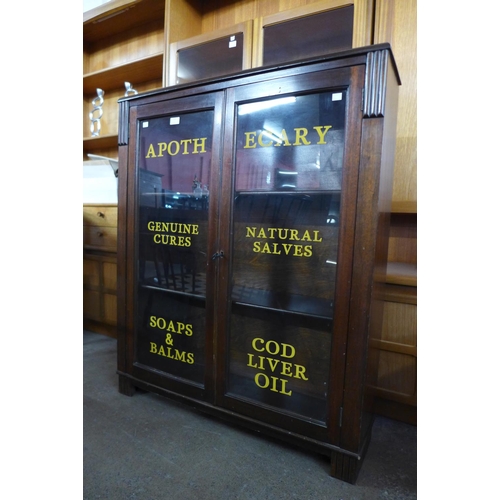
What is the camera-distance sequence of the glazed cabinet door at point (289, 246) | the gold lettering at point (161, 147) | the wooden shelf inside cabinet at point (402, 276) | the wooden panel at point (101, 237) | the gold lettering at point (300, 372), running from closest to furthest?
the glazed cabinet door at point (289, 246)
the gold lettering at point (300, 372)
the wooden shelf inside cabinet at point (402, 276)
the gold lettering at point (161, 147)
the wooden panel at point (101, 237)

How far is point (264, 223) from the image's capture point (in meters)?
1.30

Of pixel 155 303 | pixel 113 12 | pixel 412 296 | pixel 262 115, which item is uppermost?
pixel 113 12

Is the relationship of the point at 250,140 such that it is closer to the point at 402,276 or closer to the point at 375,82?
the point at 375,82

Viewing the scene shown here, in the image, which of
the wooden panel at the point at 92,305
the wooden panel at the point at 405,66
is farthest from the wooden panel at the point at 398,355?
the wooden panel at the point at 92,305

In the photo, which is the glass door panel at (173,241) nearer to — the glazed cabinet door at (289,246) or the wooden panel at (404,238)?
the glazed cabinet door at (289,246)

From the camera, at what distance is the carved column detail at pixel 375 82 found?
3.32 feet

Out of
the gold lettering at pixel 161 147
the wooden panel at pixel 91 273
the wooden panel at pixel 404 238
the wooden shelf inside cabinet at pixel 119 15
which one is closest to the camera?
the gold lettering at pixel 161 147

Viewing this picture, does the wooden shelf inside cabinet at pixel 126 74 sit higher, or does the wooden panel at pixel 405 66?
the wooden shelf inside cabinet at pixel 126 74

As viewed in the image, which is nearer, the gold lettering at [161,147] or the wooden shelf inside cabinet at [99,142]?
the gold lettering at [161,147]
